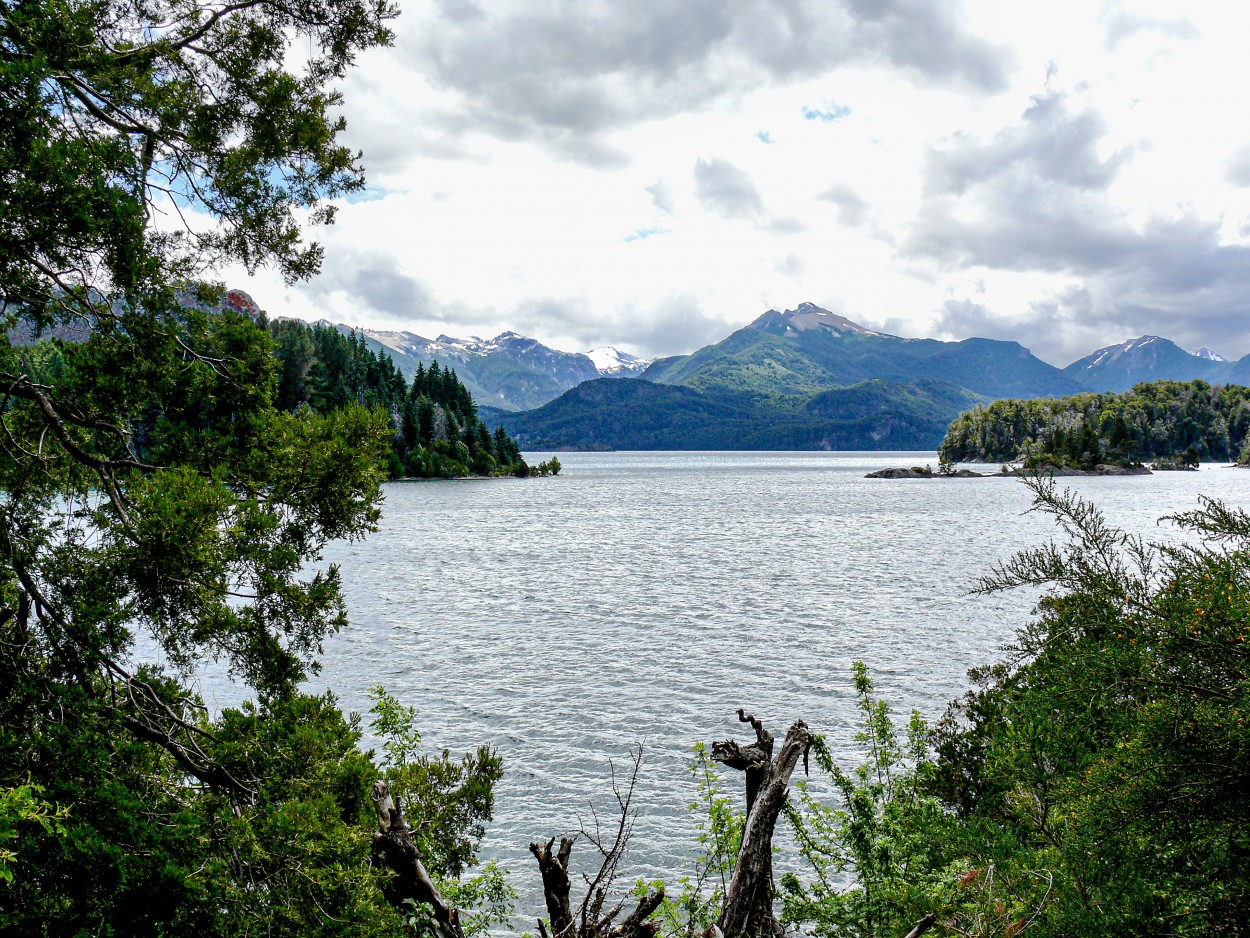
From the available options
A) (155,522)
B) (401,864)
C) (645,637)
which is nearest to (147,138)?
(155,522)

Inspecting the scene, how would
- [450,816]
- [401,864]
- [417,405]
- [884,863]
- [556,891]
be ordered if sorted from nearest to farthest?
[556,891] < [401,864] < [884,863] < [450,816] < [417,405]

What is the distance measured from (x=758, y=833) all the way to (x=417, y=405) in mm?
142338

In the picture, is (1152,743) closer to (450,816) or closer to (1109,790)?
(1109,790)

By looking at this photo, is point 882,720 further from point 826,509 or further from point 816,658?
point 826,509

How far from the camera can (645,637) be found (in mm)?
31375

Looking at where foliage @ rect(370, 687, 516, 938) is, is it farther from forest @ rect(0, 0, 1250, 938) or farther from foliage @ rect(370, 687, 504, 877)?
forest @ rect(0, 0, 1250, 938)

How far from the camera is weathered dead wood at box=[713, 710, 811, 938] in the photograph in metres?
6.92

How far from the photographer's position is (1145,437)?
193 meters

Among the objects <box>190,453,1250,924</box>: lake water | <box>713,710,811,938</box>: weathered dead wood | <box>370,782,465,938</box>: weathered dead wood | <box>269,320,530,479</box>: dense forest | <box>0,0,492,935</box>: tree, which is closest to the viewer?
<box>0,0,492,935</box>: tree

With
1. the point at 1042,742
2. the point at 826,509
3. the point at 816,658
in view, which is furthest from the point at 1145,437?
the point at 1042,742

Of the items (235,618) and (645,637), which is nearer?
(235,618)

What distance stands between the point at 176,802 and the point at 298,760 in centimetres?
96

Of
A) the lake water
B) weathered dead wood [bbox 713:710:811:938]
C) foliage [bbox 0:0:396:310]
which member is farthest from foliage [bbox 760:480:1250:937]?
foliage [bbox 0:0:396:310]

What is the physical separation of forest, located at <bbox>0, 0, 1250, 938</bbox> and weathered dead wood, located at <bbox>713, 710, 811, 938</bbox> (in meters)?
0.03
